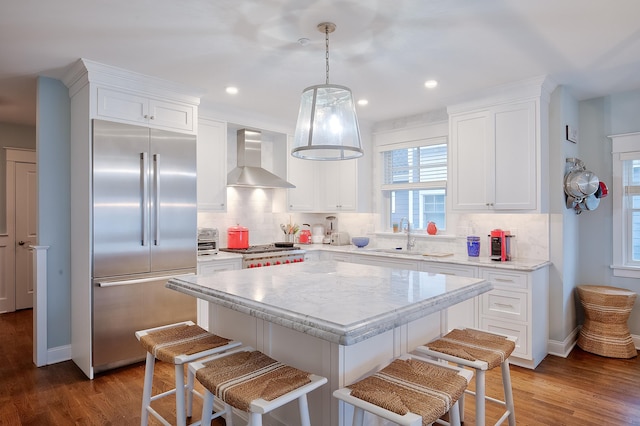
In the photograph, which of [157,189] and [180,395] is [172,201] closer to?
[157,189]

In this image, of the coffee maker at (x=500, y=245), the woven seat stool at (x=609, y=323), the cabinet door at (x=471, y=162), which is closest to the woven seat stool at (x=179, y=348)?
the coffee maker at (x=500, y=245)

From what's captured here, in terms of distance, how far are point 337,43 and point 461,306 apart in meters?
2.65

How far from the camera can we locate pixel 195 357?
189cm

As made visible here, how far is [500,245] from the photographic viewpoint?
12.6ft

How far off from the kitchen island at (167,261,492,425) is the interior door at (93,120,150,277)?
48.3 inches

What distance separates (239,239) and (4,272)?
3528 millimetres

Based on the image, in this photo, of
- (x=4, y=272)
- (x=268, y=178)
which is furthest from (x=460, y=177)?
(x=4, y=272)

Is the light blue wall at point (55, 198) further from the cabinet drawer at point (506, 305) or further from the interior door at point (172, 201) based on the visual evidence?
the cabinet drawer at point (506, 305)

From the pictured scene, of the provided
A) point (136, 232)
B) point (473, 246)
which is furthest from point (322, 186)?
point (136, 232)

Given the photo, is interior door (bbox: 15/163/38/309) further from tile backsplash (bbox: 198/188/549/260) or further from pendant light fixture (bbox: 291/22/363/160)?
pendant light fixture (bbox: 291/22/363/160)

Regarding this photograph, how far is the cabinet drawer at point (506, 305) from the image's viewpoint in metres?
3.41

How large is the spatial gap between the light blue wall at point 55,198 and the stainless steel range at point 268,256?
1587mm

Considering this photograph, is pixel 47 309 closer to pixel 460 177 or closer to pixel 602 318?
pixel 460 177

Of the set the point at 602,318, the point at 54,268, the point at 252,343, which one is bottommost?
the point at 602,318
